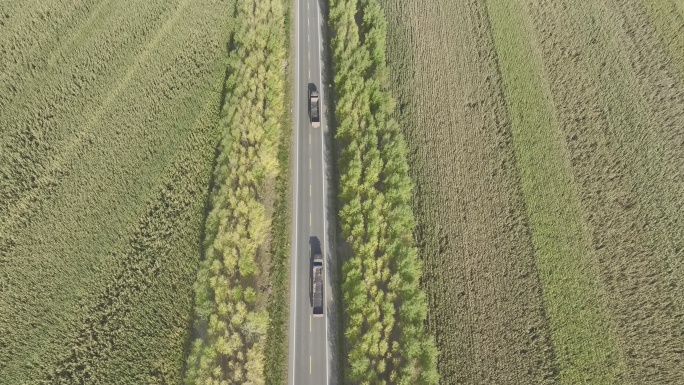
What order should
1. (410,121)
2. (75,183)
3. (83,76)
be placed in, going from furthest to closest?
(83,76)
(410,121)
(75,183)

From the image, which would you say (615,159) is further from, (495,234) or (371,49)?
(371,49)

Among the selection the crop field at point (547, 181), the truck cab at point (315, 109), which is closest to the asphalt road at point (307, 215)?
the truck cab at point (315, 109)

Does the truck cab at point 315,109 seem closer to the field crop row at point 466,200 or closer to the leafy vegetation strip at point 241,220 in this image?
the leafy vegetation strip at point 241,220

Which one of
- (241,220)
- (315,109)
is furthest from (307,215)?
(315,109)

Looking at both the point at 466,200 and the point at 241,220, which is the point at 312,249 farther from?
the point at 466,200

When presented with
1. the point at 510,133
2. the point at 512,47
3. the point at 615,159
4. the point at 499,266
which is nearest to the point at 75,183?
the point at 499,266

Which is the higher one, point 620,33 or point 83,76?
point 620,33
